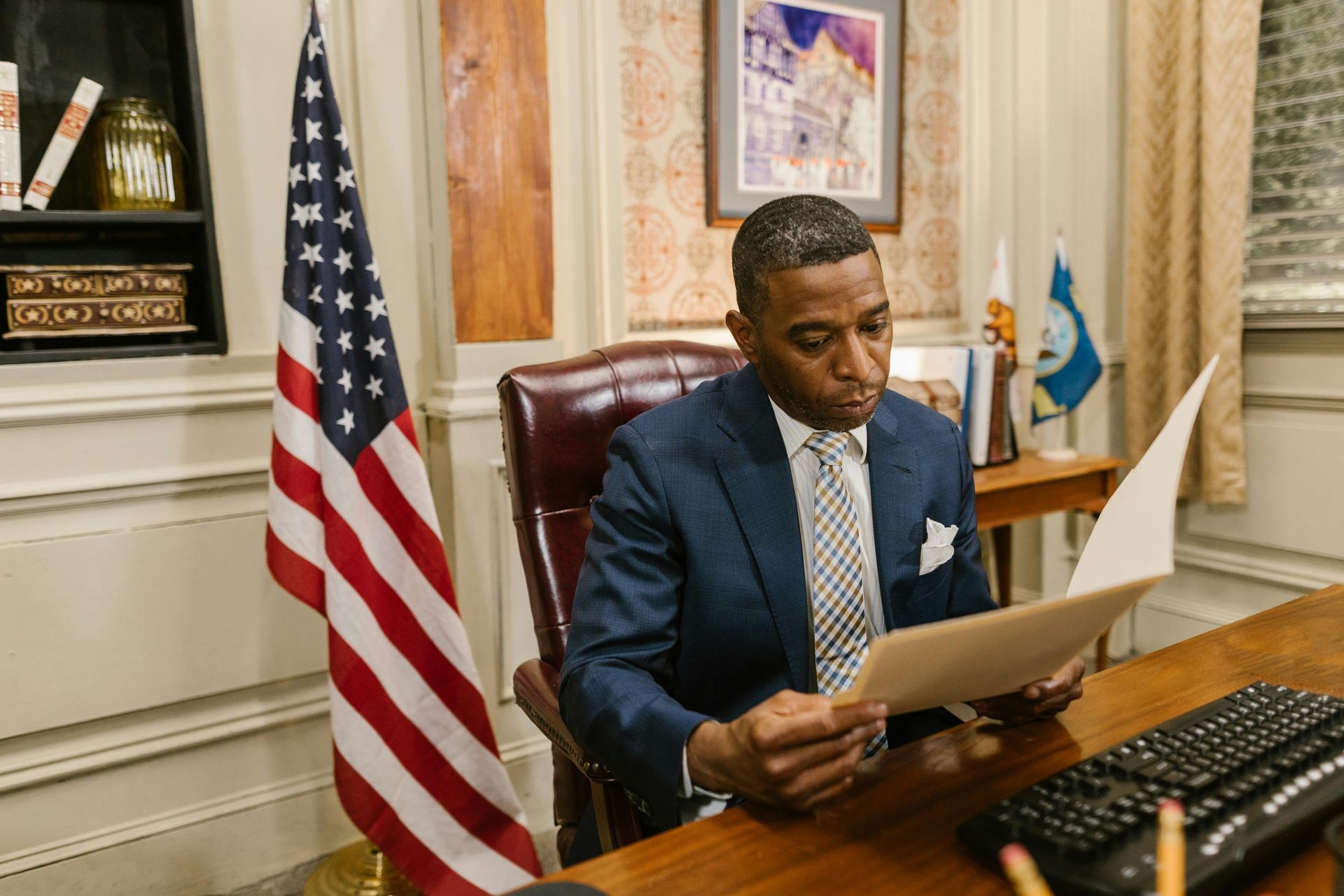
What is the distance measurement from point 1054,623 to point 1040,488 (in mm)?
2016

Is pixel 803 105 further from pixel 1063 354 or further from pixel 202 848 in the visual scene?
pixel 202 848

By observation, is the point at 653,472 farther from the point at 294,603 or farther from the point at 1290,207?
the point at 1290,207

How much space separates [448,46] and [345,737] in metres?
1.45

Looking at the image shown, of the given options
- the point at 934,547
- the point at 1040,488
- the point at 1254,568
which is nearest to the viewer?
the point at 934,547

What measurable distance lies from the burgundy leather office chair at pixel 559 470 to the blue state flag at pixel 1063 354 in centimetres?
179

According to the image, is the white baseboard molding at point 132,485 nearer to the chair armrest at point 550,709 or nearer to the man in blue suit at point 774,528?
the chair armrest at point 550,709

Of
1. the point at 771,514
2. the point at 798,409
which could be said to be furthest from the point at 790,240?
the point at 771,514

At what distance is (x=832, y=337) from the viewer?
1.17 metres

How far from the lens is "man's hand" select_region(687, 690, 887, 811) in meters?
0.82

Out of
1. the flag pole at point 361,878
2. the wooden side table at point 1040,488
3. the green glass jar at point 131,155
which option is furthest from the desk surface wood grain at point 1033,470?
the green glass jar at point 131,155

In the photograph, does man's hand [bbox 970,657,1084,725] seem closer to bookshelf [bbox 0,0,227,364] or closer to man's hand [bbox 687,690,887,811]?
man's hand [bbox 687,690,887,811]

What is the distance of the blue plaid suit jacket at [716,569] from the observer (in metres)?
1.12

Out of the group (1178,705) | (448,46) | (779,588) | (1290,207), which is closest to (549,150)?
(448,46)

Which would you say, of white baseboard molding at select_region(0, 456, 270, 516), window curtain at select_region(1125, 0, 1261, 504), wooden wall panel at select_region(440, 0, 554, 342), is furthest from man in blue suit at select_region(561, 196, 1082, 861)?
window curtain at select_region(1125, 0, 1261, 504)
